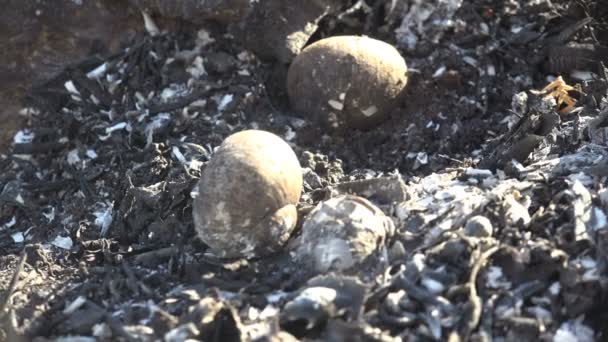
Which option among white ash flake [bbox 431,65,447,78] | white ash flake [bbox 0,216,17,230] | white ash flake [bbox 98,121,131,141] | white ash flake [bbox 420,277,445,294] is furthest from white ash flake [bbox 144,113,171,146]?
white ash flake [bbox 420,277,445,294]

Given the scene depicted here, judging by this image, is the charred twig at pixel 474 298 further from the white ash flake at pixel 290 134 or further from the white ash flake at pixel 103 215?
the white ash flake at pixel 103 215

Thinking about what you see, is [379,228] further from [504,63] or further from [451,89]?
[504,63]

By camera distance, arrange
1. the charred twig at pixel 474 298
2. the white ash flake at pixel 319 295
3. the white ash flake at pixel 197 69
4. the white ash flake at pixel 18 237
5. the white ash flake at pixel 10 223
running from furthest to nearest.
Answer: the white ash flake at pixel 197 69
the white ash flake at pixel 10 223
the white ash flake at pixel 18 237
the white ash flake at pixel 319 295
the charred twig at pixel 474 298

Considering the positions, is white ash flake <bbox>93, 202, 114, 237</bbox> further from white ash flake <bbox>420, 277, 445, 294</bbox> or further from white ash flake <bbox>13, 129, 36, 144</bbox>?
white ash flake <bbox>420, 277, 445, 294</bbox>

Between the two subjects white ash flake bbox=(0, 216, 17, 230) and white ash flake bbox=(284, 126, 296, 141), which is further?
white ash flake bbox=(284, 126, 296, 141)

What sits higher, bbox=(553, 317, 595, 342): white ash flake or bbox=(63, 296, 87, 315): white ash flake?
bbox=(553, 317, 595, 342): white ash flake

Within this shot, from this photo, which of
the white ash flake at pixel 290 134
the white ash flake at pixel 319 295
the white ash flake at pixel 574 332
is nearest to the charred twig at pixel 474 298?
the white ash flake at pixel 574 332

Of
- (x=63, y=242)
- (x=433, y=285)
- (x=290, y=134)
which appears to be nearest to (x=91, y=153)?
(x=63, y=242)
